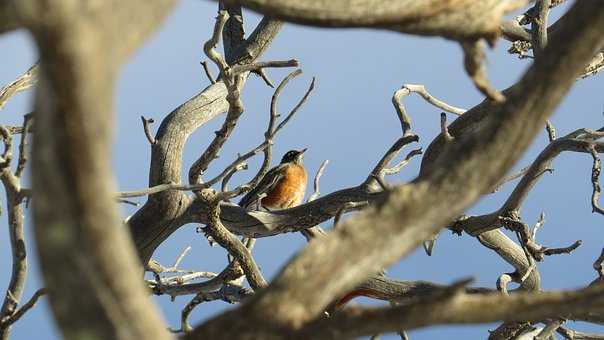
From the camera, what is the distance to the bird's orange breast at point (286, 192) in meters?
9.47

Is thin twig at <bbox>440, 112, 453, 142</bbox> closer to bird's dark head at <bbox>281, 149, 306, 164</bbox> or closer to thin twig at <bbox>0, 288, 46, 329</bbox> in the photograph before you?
thin twig at <bbox>0, 288, 46, 329</bbox>

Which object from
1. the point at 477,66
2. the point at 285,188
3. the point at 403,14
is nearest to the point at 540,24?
the point at 285,188

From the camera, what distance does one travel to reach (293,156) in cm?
1064

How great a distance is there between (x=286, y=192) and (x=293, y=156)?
3.96 ft

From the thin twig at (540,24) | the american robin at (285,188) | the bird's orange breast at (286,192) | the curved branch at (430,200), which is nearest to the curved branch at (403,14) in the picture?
the curved branch at (430,200)

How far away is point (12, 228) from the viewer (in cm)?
502

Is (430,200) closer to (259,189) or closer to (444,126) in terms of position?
(444,126)

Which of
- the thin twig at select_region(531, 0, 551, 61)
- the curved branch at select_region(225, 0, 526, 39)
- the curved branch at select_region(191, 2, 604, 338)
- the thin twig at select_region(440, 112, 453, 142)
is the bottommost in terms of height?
the curved branch at select_region(191, 2, 604, 338)

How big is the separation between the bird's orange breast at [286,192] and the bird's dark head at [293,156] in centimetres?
84

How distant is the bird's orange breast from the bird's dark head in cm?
84

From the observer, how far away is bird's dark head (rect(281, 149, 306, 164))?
10547 millimetres

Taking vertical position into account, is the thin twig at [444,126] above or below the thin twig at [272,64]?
below

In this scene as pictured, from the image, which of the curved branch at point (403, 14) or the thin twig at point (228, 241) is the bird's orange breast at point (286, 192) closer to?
the thin twig at point (228, 241)

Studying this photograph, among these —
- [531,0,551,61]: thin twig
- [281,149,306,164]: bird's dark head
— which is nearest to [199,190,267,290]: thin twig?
Answer: [531,0,551,61]: thin twig
